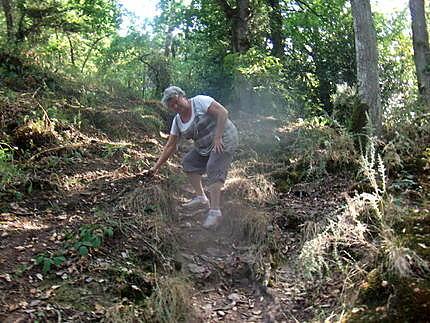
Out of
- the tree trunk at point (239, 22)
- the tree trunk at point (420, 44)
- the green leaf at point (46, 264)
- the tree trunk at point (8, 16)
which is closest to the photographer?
the green leaf at point (46, 264)

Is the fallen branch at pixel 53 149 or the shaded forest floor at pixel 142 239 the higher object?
the fallen branch at pixel 53 149

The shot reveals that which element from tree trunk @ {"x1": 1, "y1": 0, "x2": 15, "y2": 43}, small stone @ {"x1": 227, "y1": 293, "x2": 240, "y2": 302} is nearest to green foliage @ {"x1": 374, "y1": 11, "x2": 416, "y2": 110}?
small stone @ {"x1": 227, "y1": 293, "x2": 240, "y2": 302}

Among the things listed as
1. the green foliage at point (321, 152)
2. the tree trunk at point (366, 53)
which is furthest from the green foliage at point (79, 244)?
the tree trunk at point (366, 53)

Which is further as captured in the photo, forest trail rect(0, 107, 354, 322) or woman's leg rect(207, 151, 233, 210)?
woman's leg rect(207, 151, 233, 210)

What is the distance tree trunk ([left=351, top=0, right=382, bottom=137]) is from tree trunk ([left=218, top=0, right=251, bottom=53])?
494 centimetres

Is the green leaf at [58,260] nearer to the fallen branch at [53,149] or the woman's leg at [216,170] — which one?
the woman's leg at [216,170]

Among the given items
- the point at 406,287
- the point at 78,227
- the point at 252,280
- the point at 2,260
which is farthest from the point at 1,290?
the point at 406,287

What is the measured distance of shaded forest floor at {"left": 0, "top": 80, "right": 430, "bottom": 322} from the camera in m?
3.29

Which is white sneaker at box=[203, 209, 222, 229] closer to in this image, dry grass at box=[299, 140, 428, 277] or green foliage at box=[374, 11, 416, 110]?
dry grass at box=[299, 140, 428, 277]

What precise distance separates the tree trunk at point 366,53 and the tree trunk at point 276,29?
616cm

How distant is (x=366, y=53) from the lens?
642cm

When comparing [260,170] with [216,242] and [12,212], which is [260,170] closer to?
[216,242]

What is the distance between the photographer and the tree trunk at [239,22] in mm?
11133

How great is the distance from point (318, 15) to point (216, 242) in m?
9.17
